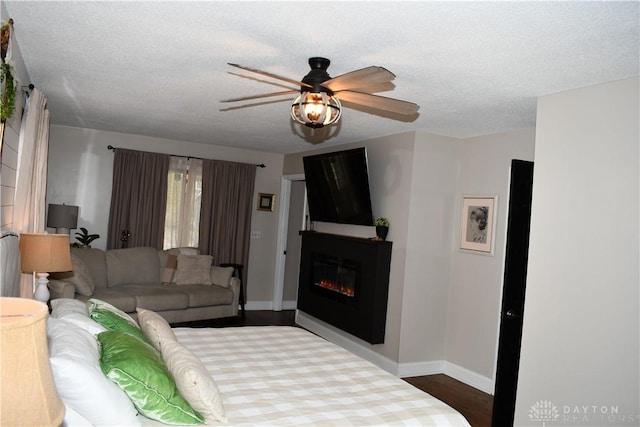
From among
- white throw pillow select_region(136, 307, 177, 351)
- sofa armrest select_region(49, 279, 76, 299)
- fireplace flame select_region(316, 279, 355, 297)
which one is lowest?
sofa armrest select_region(49, 279, 76, 299)

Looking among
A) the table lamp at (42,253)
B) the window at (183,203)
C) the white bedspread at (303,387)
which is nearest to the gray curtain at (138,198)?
the window at (183,203)

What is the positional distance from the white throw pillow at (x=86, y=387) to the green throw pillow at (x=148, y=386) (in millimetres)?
39

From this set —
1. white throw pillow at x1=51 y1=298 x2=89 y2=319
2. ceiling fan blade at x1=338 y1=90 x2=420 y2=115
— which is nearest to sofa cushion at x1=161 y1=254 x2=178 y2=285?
white throw pillow at x1=51 y1=298 x2=89 y2=319

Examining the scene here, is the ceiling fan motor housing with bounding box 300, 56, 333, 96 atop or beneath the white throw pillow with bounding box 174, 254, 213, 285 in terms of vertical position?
atop

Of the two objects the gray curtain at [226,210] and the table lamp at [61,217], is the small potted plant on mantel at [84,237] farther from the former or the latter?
the gray curtain at [226,210]

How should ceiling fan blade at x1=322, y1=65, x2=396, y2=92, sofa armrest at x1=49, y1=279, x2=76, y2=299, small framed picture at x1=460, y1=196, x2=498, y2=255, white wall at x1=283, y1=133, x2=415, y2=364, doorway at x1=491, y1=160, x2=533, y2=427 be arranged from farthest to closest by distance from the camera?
white wall at x1=283, y1=133, x2=415, y2=364
sofa armrest at x1=49, y1=279, x2=76, y2=299
small framed picture at x1=460, y1=196, x2=498, y2=255
doorway at x1=491, y1=160, x2=533, y2=427
ceiling fan blade at x1=322, y1=65, x2=396, y2=92

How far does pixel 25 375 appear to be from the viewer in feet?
3.40

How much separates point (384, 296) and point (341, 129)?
71.4 inches

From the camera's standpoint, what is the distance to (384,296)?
521cm

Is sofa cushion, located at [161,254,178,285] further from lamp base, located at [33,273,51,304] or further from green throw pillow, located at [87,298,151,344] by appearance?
green throw pillow, located at [87,298,151,344]

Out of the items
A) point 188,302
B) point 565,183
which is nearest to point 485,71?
point 565,183

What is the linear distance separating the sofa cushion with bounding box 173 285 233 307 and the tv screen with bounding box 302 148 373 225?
1.53 metres

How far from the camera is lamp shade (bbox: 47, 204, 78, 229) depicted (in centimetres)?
579

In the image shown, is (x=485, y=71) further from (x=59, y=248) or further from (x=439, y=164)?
(x=59, y=248)
